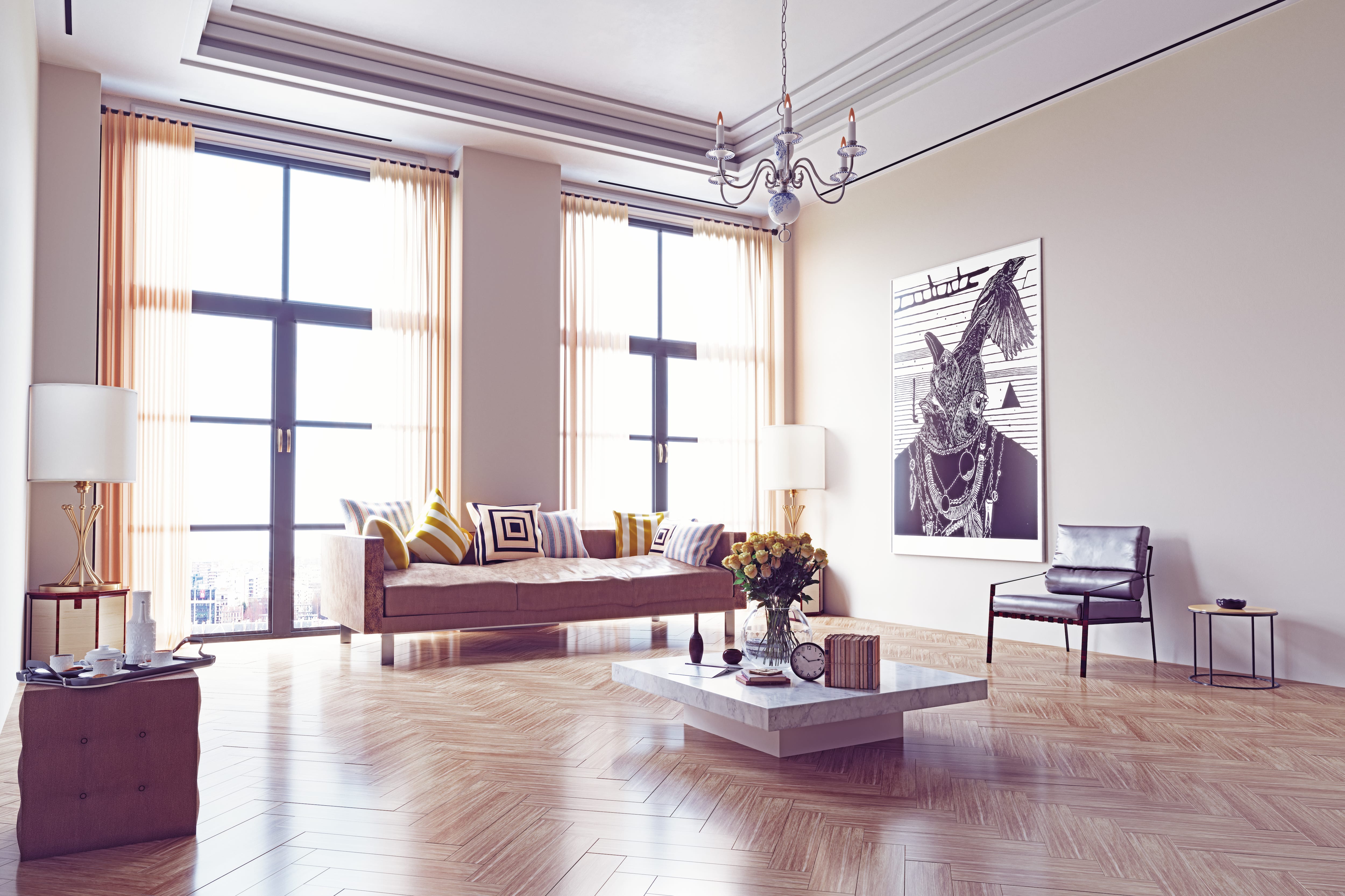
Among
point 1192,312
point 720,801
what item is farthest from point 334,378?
point 1192,312

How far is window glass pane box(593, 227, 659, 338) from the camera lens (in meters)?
7.82

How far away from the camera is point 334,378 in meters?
6.78

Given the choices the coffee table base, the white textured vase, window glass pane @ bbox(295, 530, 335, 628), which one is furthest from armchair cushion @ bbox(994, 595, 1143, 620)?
window glass pane @ bbox(295, 530, 335, 628)

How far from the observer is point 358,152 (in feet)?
22.5

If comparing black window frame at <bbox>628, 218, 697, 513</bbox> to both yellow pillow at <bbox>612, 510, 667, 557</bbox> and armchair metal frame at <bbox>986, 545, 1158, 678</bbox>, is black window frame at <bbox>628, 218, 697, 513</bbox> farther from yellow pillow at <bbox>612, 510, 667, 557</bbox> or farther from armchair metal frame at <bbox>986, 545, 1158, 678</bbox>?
armchair metal frame at <bbox>986, 545, 1158, 678</bbox>

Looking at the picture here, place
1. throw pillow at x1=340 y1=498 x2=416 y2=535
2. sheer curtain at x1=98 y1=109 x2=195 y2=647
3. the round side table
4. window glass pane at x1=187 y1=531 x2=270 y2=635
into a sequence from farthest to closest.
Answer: window glass pane at x1=187 y1=531 x2=270 y2=635, throw pillow at x1=340 y1=498 x2=416 y2=535, sheer curtain at x1=98 y1=109 x2=195 y2=647, the round side table

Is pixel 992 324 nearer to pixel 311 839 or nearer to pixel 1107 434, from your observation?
pixel 1107 434

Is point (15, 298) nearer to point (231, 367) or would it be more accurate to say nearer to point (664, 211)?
point (231, 367)

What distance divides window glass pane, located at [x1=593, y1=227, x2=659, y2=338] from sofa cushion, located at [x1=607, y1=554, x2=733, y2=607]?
7.64 ft

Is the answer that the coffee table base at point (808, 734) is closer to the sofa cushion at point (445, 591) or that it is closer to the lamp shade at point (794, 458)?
the sofa cushion at point (445, 591)

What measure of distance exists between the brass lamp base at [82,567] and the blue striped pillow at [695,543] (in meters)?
3.43

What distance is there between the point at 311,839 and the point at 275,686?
2364 mm

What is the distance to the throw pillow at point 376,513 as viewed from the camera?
237 inches

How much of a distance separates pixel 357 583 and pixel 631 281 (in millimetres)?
3773
